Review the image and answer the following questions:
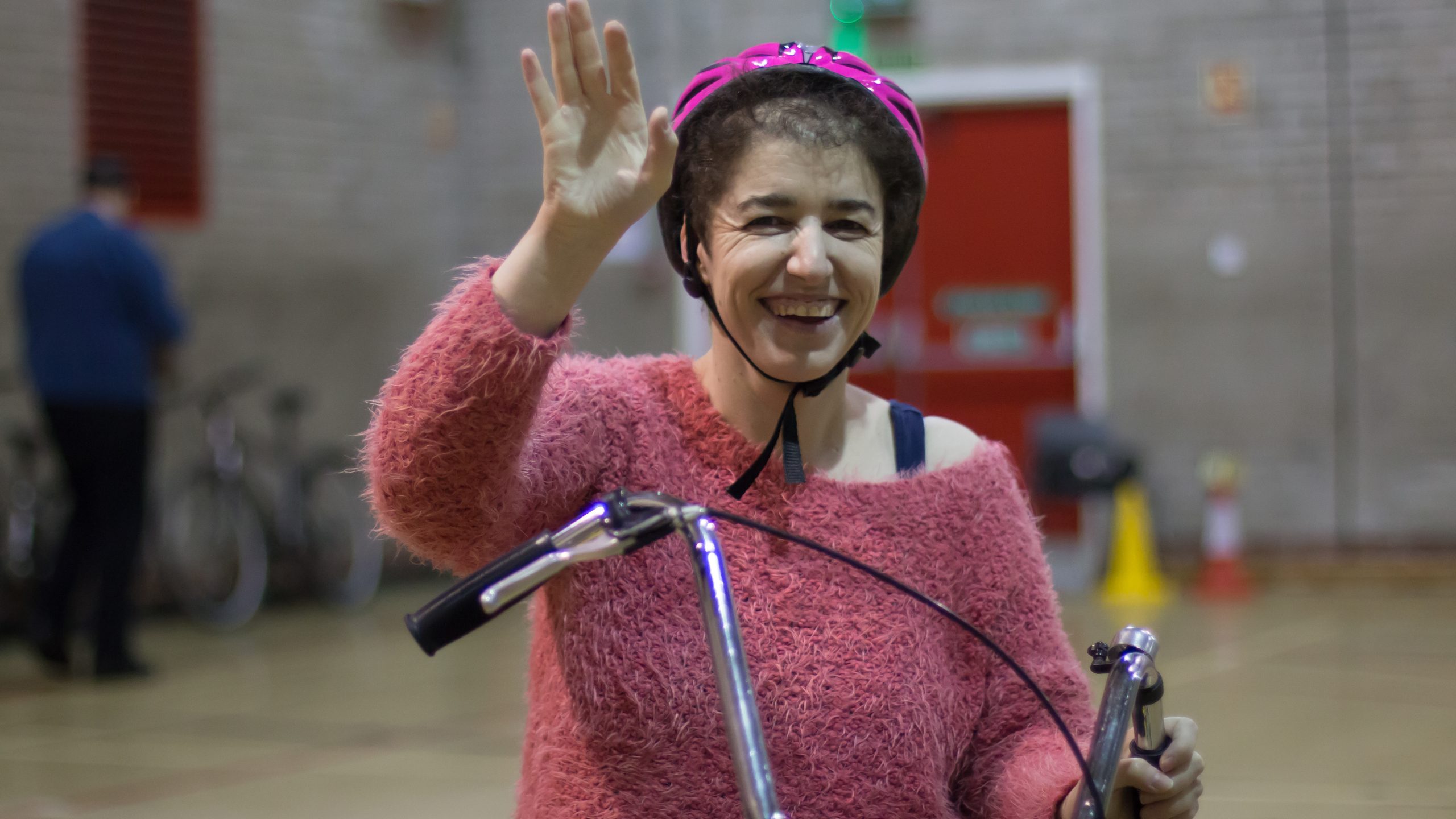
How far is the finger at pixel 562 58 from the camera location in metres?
1.25

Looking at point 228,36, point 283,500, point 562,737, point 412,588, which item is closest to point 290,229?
point 228,36

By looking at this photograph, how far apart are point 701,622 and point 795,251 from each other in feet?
1.29

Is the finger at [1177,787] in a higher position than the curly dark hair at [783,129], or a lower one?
lower

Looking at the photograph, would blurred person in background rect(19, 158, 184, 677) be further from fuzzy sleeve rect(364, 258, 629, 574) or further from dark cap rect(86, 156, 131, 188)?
fuzzy sleeve rect(364, 258, 629, 574)

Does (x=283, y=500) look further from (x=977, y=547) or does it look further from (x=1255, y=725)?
(x=977, y=547)

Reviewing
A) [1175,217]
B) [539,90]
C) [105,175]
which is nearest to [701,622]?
[539,90]

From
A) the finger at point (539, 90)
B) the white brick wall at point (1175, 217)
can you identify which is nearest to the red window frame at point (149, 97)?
the white brick wall at point (1175, 217)

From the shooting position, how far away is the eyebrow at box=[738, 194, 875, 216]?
1541mm

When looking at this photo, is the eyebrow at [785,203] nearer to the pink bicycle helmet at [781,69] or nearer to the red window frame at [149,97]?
the pink bicycle helmet at [781,69]

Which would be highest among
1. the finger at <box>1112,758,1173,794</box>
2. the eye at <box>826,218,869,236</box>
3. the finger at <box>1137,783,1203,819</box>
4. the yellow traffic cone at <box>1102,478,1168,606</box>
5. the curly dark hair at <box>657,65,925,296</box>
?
the curly dark hair at <box>657,65,925,296</box>

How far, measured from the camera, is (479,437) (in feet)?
4.65

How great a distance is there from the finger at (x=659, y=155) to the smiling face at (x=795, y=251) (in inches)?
9.8

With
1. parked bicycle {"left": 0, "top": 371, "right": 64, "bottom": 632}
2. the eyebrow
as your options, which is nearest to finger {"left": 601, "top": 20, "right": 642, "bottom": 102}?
the eyebrow

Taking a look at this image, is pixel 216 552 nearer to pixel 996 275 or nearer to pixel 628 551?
pixel 996 275
